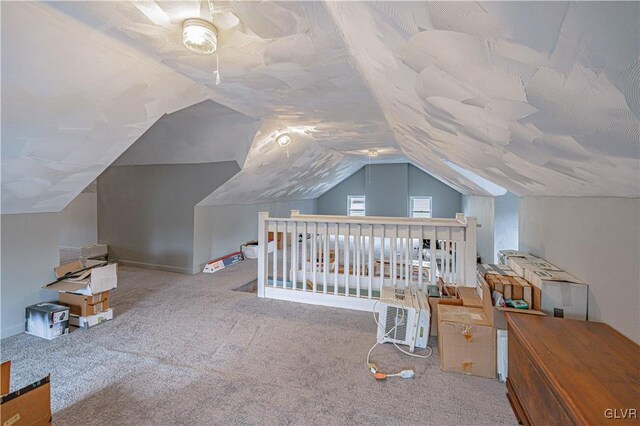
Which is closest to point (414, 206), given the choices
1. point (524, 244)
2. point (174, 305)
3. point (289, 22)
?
point (524, 244)

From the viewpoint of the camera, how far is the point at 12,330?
8.30ft

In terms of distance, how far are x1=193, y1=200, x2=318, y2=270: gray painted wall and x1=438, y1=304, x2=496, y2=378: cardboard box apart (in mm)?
3960

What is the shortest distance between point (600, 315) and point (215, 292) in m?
3.65

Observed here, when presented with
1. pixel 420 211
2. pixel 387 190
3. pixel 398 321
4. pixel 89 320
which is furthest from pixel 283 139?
pixel 420 211

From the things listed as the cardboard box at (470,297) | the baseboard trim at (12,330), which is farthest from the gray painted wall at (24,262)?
the cardboard box at (470,297)

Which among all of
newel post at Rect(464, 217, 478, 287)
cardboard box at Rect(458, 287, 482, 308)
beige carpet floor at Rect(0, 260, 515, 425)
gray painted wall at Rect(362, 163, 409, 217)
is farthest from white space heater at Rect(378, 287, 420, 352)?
gray painted wall at Rect(362, 163, 409, 217)

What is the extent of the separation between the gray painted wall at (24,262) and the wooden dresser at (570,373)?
3952 millimetres

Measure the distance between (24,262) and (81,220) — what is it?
165 inches

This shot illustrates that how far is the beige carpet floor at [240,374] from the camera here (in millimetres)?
1590

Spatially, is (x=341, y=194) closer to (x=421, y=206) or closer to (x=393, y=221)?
(x=421, y=206)

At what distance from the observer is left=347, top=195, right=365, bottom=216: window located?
9.56m

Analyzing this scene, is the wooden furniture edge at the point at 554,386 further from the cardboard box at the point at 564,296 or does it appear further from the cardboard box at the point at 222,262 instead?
the cardboard box at the point at 222,262

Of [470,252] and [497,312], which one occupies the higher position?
[470,252]

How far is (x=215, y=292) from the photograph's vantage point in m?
3.69
